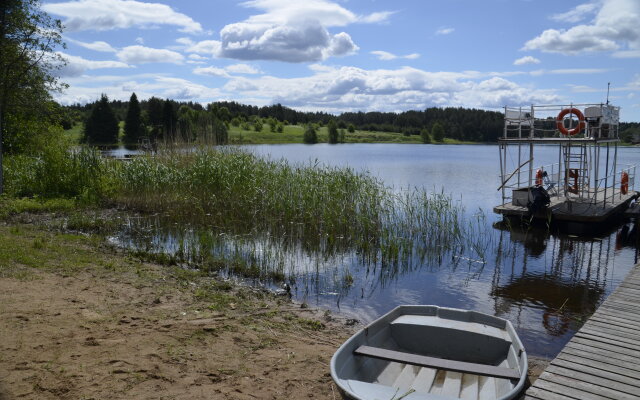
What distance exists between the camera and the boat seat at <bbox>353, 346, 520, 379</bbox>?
4285 millimetres

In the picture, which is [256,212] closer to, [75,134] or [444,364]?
[444,364]

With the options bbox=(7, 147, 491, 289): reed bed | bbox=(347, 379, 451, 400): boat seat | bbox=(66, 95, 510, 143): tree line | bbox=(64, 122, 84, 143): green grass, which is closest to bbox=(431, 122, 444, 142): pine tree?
bbox=(66, 95, 510, 143): tree line

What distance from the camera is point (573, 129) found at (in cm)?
1541

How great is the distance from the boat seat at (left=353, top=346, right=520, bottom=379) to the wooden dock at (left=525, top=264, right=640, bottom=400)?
260mm

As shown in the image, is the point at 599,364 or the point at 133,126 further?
the point at 133,126

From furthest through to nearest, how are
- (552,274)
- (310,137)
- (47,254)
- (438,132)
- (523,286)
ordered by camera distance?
(438,132) < (310,137) < (552,274) < (523,286) < (47,254)

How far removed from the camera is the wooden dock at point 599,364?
4.04 m

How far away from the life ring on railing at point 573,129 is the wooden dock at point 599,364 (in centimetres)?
1051

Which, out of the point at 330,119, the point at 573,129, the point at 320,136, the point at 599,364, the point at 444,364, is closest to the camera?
the point at 444,364

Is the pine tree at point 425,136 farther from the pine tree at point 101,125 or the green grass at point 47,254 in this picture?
the green grass at point 47,254

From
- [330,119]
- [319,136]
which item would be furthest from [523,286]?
[330,119]

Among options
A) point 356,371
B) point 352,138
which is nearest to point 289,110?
point 352,138

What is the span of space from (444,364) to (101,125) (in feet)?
198

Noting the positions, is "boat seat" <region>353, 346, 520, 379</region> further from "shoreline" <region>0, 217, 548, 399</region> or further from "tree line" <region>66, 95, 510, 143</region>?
"tree line" <region>66, 95, 510, 143</region>
